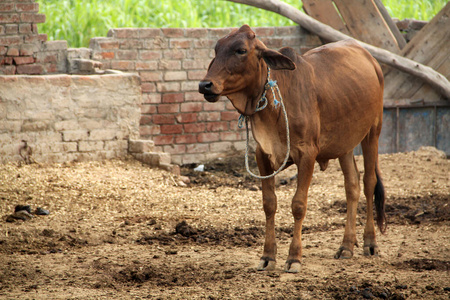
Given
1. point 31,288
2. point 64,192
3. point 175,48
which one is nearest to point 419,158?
point 175,48

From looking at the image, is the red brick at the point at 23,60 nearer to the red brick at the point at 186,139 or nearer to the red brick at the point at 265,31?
the red brick at the point at 186,139

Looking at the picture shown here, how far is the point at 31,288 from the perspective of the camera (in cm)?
439

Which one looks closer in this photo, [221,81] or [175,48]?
[221,81]

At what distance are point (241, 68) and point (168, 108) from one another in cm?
500

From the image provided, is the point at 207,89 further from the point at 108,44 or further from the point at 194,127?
the point at 194,127

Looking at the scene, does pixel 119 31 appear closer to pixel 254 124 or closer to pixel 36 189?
pixel 36 189

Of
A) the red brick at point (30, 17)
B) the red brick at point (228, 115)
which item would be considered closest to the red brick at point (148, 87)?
the red brick at point (228, 115)

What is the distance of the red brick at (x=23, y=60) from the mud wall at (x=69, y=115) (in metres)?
1.18

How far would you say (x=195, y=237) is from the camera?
18.9 ft

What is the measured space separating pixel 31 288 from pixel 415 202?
14.8 feet

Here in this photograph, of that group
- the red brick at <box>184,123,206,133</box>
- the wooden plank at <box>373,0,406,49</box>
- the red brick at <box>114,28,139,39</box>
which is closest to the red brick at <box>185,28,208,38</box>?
the red brick at <box>114,28,139,39</box>

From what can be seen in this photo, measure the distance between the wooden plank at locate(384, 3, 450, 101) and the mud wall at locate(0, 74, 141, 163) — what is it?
4.54 meters

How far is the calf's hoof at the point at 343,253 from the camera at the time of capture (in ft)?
17.0

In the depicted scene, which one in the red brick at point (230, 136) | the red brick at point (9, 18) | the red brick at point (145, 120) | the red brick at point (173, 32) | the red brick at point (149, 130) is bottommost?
the red brick at point (230, 136)
